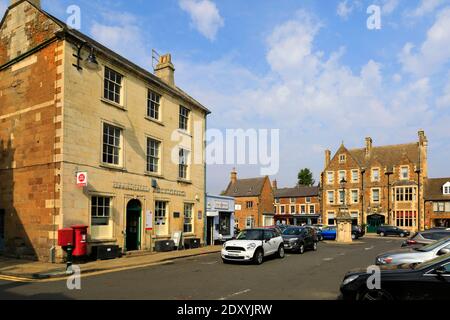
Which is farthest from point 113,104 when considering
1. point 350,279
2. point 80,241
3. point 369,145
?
point 369,145

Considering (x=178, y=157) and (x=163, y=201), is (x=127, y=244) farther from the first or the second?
(x=178, y=157)

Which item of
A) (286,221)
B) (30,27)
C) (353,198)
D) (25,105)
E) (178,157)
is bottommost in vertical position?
(286,221)

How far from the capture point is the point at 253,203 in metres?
64.8

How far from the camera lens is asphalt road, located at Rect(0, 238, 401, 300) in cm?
990

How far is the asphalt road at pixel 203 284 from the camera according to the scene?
32.5 feet

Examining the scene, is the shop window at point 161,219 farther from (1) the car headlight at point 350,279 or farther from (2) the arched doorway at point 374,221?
(2) the arched doorway at point 374,221

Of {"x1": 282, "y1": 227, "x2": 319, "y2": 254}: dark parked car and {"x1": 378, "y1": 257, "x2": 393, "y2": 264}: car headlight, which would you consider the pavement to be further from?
{"x1": 378, "y1": 257, "x2": 393, "y2": 264}: car headlight

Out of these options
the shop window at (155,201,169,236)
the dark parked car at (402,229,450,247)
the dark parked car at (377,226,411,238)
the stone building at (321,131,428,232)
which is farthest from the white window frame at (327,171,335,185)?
the dark parked car at (402,229,450,247)

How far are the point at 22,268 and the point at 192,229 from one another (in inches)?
504

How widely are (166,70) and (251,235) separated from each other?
1499 centimetres

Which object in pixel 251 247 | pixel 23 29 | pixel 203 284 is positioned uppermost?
→ pixel 23 29

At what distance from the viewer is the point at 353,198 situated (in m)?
61.3

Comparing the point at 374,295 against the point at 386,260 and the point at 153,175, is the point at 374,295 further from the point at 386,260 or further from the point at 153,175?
the point at 153,175
